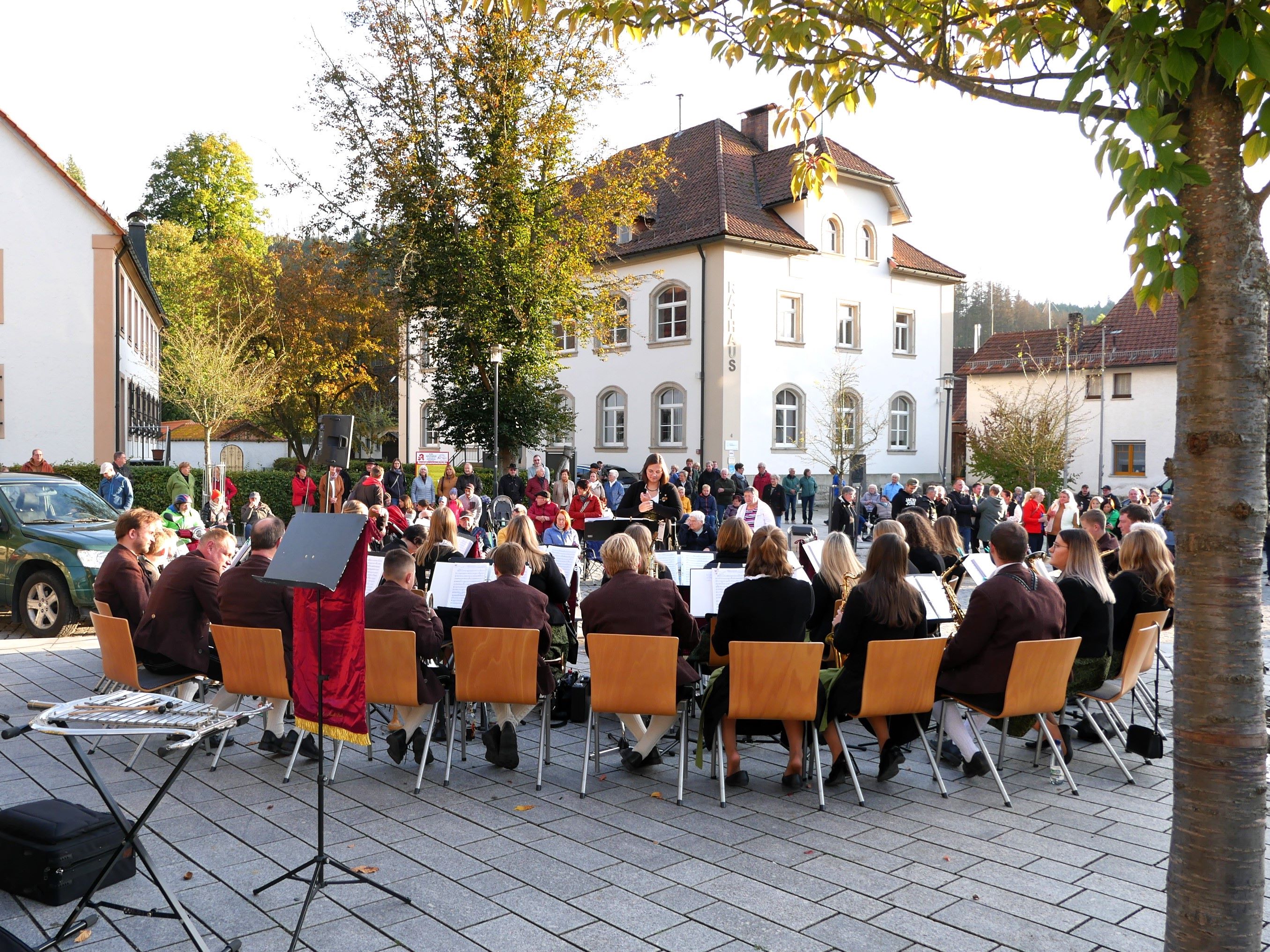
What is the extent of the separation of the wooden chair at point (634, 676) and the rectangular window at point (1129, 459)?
3904cm

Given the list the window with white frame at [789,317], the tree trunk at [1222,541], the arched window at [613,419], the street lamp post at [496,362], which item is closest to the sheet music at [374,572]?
the tree trunk at [1222,541]

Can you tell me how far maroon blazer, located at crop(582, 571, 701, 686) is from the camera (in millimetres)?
6105

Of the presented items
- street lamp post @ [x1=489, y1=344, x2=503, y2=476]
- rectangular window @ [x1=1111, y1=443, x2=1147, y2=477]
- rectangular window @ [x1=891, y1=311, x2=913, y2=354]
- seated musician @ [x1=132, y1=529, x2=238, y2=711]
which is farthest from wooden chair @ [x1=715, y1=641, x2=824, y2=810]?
rectangular window @ [x1=1111, y1=443, x2=1147, y2=477]

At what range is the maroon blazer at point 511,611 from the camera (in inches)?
249

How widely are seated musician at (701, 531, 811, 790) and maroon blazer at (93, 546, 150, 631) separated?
13.3ft

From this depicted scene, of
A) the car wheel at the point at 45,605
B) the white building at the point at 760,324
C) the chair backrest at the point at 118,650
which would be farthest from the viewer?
the white building at the point at 760,324

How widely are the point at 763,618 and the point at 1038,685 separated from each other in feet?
5.29

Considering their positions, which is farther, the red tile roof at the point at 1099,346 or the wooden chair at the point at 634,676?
the red tile roof at the point at 1099,346

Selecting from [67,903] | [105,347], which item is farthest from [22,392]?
[67,903]

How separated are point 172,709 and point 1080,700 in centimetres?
563

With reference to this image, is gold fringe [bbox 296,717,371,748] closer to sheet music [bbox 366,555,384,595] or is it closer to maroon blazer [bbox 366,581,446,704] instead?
maroon blazer [bbox 366,581,446,704]

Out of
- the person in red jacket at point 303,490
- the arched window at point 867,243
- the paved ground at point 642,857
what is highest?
the arched window at point 867,243

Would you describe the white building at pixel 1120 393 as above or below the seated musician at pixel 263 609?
above

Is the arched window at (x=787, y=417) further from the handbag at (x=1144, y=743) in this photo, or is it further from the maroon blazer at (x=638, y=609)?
the maroon blazer at (x=638, y=609)
